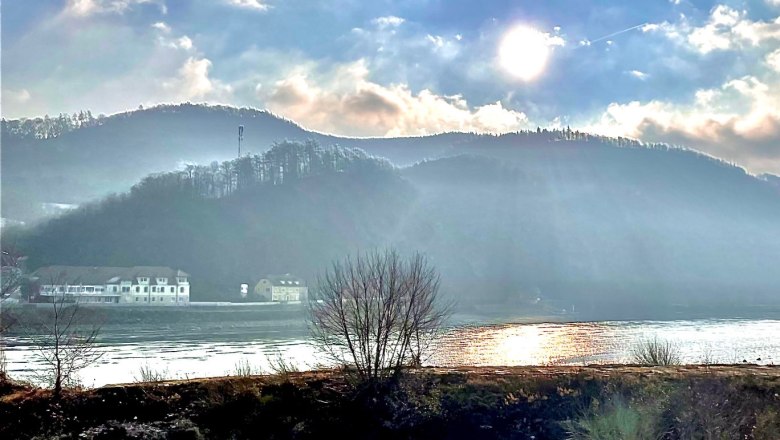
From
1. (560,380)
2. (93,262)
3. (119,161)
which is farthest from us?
(119,161)

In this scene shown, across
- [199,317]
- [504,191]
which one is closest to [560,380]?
[199,317]

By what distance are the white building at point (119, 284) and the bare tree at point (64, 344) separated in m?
8.37

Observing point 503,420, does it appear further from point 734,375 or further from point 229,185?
point 229,185

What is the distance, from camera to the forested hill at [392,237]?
108688mm

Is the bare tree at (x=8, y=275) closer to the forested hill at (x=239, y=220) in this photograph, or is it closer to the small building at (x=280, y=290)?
the forested hill at (x=239, y=220)

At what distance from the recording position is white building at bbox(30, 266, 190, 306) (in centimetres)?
8406

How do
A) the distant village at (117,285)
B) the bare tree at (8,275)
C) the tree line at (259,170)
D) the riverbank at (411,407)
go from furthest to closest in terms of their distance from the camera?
the tree line at (259,170) → the distant village at (117,285) → the bare tree at (8,275) → the riverbank at (411,407)

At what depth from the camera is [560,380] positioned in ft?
64.4

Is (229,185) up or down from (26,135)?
down

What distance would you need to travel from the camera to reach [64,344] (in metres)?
34.4

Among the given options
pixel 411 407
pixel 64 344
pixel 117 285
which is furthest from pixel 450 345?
pixel 117 285

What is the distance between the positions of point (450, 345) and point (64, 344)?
28.1 meters

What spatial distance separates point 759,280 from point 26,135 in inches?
7374

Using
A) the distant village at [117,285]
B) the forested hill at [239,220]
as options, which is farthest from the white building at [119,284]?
the forested hill at [239,220]
